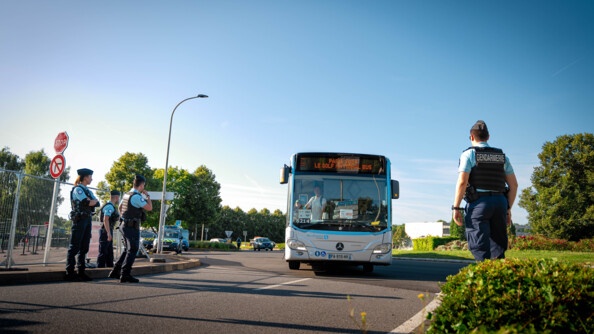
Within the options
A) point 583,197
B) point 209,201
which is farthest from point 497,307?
point 209,201

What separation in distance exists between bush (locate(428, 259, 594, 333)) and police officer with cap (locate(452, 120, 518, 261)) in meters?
1.81

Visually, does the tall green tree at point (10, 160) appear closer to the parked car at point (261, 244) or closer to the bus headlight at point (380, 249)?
the parked car at point (261, 244)

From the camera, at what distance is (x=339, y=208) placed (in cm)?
1050

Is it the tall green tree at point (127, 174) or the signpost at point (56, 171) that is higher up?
the tall green tree at point (127, 174)

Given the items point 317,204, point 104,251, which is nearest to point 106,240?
point 104,251

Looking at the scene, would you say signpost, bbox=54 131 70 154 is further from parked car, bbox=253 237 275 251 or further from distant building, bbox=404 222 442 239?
distant building, bbox=404 222 442 239

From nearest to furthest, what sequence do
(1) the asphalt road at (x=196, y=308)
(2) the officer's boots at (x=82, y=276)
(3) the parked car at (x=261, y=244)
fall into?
(1) the asphalt road at (x=196, y=308) < (2) the officer's boots at (x=82, y=276) < (3) the parked car at (x=261, y=244)

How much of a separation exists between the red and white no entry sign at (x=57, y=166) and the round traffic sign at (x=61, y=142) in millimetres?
207

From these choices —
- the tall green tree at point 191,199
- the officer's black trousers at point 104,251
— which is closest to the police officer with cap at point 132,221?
the officer's black trousers at point 104,251

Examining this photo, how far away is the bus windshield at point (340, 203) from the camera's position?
10.3m

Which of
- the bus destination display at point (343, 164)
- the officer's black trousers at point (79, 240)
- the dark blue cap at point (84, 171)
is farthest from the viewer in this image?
the bus destination display at point (343, 164)

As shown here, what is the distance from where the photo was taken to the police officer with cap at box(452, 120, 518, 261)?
473 centimetres

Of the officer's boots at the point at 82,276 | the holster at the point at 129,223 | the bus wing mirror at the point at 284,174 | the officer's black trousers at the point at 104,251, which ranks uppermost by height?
the bus wing mirror at the point at 284,174

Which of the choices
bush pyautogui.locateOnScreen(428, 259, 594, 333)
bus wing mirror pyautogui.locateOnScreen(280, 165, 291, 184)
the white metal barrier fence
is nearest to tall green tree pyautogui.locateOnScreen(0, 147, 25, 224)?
the white metal barrier fence
